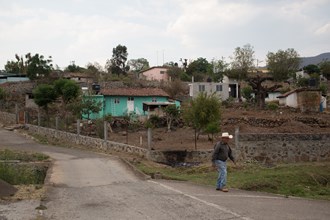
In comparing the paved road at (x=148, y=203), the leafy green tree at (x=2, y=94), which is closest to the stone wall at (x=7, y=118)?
the leafy green tree at (x=2, y=94)

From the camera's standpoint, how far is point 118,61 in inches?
3334

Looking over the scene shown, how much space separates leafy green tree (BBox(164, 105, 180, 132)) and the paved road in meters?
21.3

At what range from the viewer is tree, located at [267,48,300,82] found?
7069 cm

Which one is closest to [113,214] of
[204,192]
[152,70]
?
[204,192]

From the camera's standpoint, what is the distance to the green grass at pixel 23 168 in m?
14.1

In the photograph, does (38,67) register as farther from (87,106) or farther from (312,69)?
(312,69)

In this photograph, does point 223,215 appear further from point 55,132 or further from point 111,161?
point 55,132

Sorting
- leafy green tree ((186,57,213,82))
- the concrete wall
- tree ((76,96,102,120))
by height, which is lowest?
the concrete wall

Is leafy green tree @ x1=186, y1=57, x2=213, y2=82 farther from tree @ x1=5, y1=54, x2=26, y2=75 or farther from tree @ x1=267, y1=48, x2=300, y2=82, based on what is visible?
tree @ x1=5, y1=54, x2=26, y2=75

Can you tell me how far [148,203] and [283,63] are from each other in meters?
70.5

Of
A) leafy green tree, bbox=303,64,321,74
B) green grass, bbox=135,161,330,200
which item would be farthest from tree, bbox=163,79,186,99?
green grass, bbox=135,161,330,200

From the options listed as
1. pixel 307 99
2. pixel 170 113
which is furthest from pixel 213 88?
pixel 170 113

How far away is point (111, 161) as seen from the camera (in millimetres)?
18984

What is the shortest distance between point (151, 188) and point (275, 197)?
Answer: 3.35 metres
